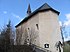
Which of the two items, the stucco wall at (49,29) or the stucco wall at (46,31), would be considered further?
the stucco wall at (46,31)

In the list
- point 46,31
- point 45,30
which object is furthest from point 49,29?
point 45,30

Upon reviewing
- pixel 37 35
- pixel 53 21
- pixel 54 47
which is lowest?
pixel 54 47

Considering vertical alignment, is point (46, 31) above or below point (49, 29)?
below

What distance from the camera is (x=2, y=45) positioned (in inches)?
901

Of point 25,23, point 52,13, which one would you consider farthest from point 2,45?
point 25,23

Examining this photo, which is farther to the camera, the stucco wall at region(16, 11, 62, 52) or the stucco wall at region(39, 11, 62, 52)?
the stucco wall at region(16, 11, 62, 52)

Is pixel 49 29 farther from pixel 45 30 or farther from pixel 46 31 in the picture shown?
pixel 45 30

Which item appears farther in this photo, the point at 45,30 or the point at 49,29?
the point at 45,30

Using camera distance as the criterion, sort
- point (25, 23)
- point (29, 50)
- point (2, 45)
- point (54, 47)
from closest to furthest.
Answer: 1. point (2, 45)
2. point (29, 50)
3. point (54, 47)
4. point (25, 23)

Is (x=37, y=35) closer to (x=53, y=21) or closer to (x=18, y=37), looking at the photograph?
(x=53, y=21)

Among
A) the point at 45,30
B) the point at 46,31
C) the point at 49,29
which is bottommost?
the point at 46,31

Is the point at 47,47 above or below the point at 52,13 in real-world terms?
below

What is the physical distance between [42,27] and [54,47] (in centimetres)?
520

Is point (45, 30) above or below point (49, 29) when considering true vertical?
below
